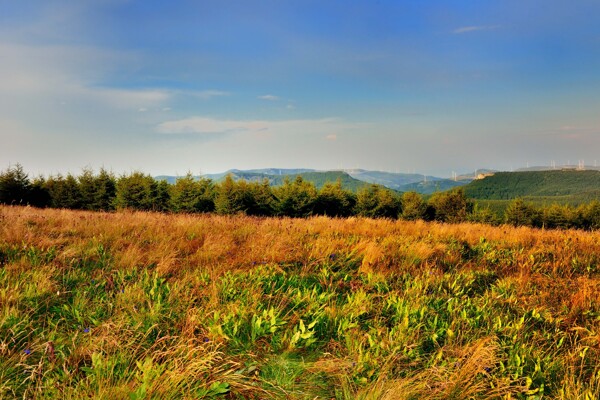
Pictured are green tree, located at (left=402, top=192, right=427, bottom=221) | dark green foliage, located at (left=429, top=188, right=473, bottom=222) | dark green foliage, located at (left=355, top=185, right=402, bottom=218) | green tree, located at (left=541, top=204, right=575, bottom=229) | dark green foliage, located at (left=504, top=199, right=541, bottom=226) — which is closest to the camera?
dark green foliage, located at (left=355, top=185, right=402, bottom=218)

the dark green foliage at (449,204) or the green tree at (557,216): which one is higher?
the dark green foliage at (449,204)

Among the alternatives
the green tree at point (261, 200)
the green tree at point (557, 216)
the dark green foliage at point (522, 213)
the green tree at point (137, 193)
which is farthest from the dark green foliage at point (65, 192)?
the green tree at point (557, 216)

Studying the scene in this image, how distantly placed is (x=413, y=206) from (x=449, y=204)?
23.0 ft

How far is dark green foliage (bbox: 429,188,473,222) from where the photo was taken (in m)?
46.9

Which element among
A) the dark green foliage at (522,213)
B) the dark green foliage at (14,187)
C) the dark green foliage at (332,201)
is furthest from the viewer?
the dark green foliage at (522,213)

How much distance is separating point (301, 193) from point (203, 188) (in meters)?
9.70

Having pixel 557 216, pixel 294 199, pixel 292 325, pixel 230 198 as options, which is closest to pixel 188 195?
pixel 230 198

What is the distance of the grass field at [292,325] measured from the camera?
2.26 meters

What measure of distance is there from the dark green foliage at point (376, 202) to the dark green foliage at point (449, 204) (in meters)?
7.17

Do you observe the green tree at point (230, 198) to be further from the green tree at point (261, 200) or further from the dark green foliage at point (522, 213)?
the dark green foliage at point (522, 213)

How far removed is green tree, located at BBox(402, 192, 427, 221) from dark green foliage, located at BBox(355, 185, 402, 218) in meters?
1.04

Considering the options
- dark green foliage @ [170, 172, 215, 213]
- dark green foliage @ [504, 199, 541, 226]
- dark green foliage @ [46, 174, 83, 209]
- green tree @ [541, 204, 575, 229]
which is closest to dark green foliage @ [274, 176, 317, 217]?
dark green foliage @ [170, 172, 215, 213]

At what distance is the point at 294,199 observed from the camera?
110 feet

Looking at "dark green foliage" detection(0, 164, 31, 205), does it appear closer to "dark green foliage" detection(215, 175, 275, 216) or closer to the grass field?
"dark green foliage" detection(215, 175, 275, 216)
